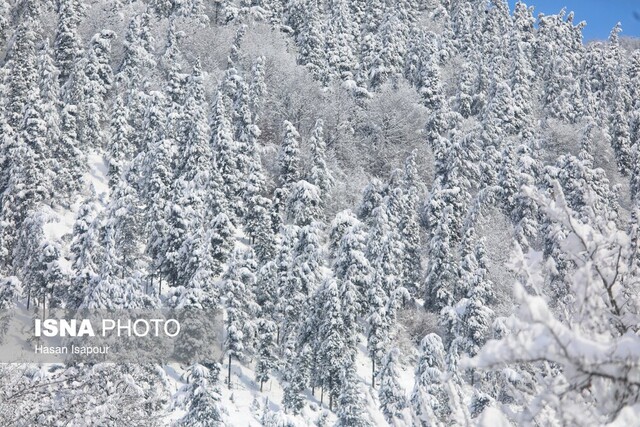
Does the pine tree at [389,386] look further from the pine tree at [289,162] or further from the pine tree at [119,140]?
the pine tree at [119,140]

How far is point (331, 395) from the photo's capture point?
1501 inches

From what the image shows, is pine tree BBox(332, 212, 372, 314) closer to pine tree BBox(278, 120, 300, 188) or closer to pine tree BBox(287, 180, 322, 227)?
pine tree BBox(287, 180, 322, 227)

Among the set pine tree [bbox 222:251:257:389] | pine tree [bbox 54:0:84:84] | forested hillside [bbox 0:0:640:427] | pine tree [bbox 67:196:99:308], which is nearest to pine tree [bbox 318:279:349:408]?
forested hillside [bbox 0:0:640:427]

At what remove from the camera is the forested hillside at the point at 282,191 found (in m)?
34.5

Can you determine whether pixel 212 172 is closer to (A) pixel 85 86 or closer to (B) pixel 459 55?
(A) pixel 85 86

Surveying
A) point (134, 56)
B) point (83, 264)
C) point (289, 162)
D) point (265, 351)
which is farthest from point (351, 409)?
point (134, 56)

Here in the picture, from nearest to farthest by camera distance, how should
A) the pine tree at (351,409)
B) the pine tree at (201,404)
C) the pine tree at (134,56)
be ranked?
the pine tree at (201,404), the pine tree at (351,409), the pine tree at (134,56)

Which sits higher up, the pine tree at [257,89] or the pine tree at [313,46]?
the pine tree at [313,46]

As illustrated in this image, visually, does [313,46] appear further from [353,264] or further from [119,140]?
[353,264]

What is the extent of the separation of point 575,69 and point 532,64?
5.81 meters

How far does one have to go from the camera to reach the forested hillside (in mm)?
34469

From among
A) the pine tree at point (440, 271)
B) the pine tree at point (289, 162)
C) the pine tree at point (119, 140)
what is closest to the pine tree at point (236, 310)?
the pine tree at point (440, 271)

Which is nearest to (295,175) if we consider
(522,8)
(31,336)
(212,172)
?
(212,172)

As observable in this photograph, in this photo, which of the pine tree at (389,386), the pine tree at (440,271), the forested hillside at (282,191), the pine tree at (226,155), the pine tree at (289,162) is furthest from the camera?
the pine tree at (289,162)
